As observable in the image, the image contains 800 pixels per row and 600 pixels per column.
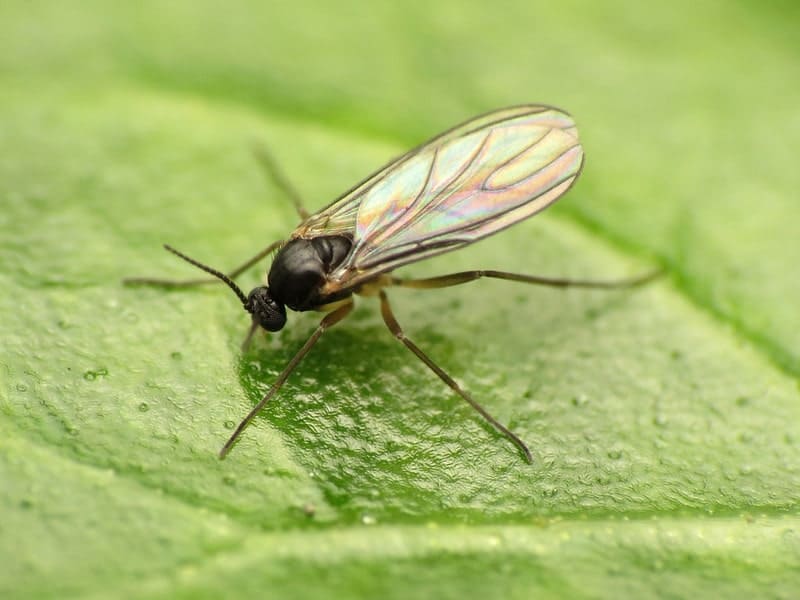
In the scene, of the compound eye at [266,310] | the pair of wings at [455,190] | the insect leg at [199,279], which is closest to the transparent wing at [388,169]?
the pair of wings at [455,190]

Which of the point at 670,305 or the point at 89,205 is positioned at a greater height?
the point at 670,305

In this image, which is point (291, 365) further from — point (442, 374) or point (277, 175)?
point (277, 175)

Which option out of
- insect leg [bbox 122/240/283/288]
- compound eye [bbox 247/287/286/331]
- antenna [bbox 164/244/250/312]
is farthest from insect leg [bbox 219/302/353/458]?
insect leg [bbox 122/240/283/288]

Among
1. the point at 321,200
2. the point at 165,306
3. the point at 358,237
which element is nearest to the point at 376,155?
the point at 321,200

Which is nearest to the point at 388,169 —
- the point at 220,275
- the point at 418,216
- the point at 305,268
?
the point at 418,216

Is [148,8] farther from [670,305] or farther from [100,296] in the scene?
[670,305]

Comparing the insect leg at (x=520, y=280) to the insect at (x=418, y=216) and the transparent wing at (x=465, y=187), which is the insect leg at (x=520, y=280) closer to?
the insect at (x=418, y=216)
